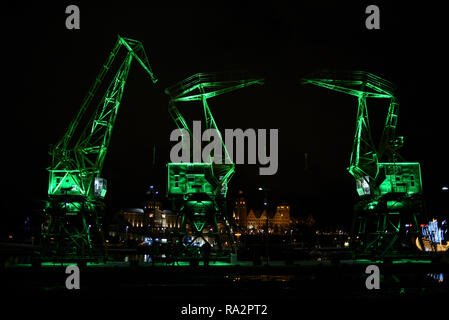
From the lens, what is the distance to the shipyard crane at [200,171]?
4825 centimetres

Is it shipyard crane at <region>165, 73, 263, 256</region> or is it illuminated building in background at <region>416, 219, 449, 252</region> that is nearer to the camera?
shipyard crane at <region>165, 73, 263, 256</region>

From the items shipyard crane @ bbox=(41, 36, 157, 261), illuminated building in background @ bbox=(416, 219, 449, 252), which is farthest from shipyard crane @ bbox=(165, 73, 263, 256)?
illuminated building in background @ bbox=(416, 219, 449, 252)

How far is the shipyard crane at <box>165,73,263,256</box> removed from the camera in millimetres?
48250

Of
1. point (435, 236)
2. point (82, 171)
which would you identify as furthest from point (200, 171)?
point (435, 236)

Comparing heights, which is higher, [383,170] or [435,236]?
[383,170]

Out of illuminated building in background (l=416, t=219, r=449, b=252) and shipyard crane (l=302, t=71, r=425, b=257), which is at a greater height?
shipyard crane (l=302, t=71, r=425, b=257)

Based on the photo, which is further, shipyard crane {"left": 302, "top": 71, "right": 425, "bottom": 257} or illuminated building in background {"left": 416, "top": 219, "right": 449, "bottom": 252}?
illuminated building in background {"left": 416, "top": 219, "right": 449, "bottom": 252}

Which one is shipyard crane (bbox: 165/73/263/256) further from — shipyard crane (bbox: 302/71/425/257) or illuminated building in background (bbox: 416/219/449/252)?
illuminated building in background (bbox: 416/219/449/252)

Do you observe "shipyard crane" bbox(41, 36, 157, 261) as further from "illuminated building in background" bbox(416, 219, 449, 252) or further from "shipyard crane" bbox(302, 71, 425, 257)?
"illuminated building in background" bbox(416, 219, 449, 252)

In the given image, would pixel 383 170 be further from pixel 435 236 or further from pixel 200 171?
pixel 435 236

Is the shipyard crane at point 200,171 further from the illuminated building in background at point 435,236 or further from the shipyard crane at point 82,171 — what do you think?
the illuminated building in background at point 435,236

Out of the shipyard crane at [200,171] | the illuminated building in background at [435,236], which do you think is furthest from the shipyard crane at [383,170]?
the illuminated building in background at [435,236]

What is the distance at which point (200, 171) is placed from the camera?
161 feet
